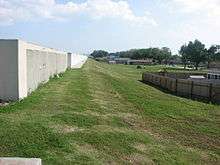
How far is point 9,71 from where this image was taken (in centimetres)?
1391

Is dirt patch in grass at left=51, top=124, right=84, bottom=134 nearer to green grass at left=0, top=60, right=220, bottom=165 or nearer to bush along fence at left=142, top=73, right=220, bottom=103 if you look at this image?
green grass at left=0, top=60, right=220, bottom=165

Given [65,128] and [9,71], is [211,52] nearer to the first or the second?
[9,71]

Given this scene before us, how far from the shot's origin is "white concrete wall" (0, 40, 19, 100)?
13.9 metres

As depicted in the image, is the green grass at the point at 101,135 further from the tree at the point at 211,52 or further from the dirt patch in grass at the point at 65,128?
the tree at the point at 211,52

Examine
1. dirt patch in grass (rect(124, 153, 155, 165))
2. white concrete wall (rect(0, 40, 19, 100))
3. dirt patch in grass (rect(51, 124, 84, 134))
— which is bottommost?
dirt patch in grass (rect(124, 153, 155, 165))

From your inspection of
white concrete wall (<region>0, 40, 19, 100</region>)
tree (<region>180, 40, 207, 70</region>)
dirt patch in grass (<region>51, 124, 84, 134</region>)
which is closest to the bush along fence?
white concrete wall (<region>0, 40, 19, 100</region>)

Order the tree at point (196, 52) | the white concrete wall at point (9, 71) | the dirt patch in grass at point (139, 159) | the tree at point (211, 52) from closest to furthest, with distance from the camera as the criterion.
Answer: the dirt patch in grass at point (139, 159)
the white concrete wall at point (9, 71)
the tree at point (196, 52)
the tree at point (211, 52)

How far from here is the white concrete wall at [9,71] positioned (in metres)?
13.9

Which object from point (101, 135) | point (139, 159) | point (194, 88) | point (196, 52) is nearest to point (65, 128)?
point (101, 135)

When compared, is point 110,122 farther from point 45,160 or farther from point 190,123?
point 45,160

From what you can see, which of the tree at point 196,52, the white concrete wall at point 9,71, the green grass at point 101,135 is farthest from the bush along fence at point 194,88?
the tree at point 196,52

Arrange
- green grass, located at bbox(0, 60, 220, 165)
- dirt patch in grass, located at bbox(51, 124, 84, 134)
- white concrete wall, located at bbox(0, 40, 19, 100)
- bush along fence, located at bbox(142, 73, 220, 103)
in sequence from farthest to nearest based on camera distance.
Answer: bush along fence, located at bbox(142, 73, 220, 103) → white concrete wall, located at bbox(0, 40, 19, 100) → dirt patch in grass, located at bbox(51, 124, 84, 134) → green grass, located at bbox(0, 60, 220, 165)

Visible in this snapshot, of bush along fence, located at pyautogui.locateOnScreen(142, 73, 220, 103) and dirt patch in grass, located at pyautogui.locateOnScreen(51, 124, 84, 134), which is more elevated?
dirt patch in grass, located at pyautogui.locateOnScreen(51, 124, 84, 134)

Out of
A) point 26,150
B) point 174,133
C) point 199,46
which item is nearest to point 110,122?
point 174,133
